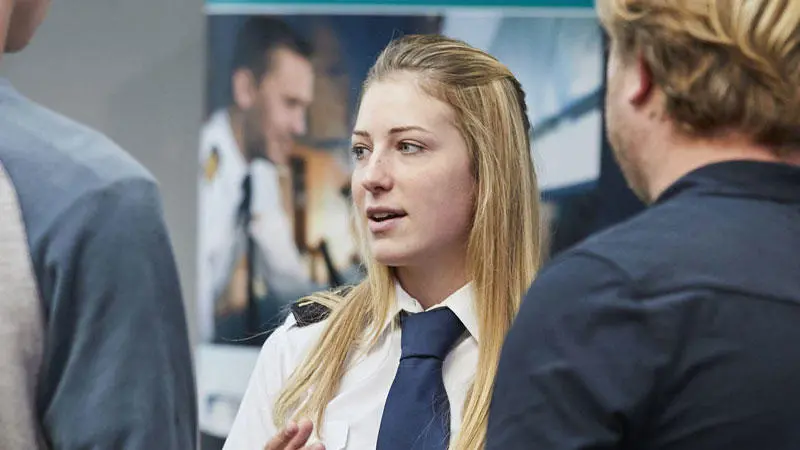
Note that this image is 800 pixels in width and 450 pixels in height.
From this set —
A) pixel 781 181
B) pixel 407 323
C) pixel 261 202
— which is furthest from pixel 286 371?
pixel 261 202

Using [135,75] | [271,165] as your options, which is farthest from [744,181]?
[135,75]

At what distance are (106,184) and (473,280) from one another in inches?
27.9

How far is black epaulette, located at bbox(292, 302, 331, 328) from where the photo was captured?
6.48 ft

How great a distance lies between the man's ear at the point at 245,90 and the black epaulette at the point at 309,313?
1.42 m

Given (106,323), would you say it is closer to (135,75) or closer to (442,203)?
(442,203)

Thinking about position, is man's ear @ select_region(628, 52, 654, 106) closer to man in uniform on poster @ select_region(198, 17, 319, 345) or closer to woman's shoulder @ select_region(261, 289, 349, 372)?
woman's shoulder @ select_region(261, 289, 349, 372)

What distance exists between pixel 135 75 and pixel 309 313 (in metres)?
1.74

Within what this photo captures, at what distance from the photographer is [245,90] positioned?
3328 mm

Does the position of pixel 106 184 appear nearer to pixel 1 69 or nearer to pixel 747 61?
pixel 747 61

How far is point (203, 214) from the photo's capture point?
335 centimetres

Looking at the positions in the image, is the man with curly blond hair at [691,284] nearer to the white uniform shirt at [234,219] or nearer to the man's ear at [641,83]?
the man's ear at [641,83]

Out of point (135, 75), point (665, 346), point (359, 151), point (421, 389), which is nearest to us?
point (665, 346)

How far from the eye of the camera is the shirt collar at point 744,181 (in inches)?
42.5

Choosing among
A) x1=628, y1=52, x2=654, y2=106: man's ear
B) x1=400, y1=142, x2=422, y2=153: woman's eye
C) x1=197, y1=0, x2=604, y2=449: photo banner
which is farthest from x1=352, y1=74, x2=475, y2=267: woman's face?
x1=197, y1=0, x2=604, y2=449: photo banner
